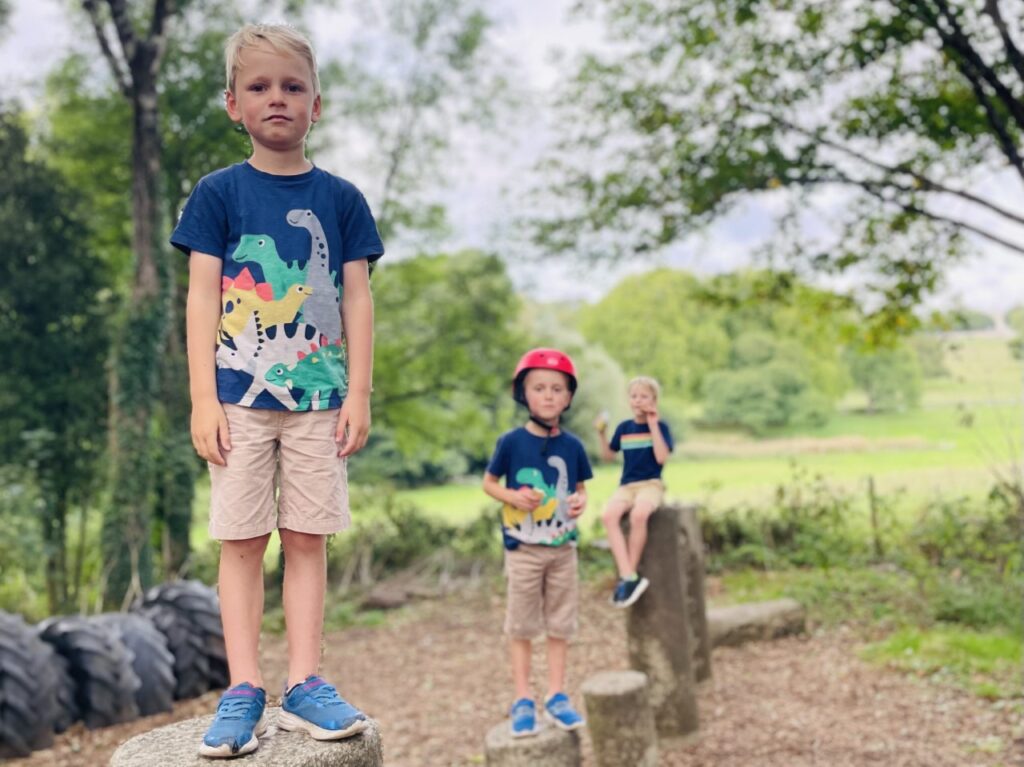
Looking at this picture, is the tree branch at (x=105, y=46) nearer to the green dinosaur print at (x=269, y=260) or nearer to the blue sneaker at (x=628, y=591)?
the blue sneaker at (x=628, y=591)

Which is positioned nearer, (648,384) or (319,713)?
(319,713)

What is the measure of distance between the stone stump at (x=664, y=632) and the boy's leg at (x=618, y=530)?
0.44 ft

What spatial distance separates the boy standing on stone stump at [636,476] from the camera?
16.2ft

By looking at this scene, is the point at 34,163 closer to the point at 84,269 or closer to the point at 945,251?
the point at 84,269

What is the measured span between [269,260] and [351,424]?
45 cm

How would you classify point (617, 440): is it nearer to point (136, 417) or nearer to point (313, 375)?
point (313, 375)

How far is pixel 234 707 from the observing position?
83.3 inches

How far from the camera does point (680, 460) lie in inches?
602

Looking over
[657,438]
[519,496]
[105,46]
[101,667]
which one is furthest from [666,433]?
[105,46]

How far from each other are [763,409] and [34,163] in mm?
12500

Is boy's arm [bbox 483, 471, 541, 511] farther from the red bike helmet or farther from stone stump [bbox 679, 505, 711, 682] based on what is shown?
stone stump [bbox 679, 505, 711, 682]

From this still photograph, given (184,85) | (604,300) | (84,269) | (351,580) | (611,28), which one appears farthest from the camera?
(604,300)

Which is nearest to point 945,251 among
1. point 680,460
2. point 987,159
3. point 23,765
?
point 987,159

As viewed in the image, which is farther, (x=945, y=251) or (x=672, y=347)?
(x=672, y=347)
